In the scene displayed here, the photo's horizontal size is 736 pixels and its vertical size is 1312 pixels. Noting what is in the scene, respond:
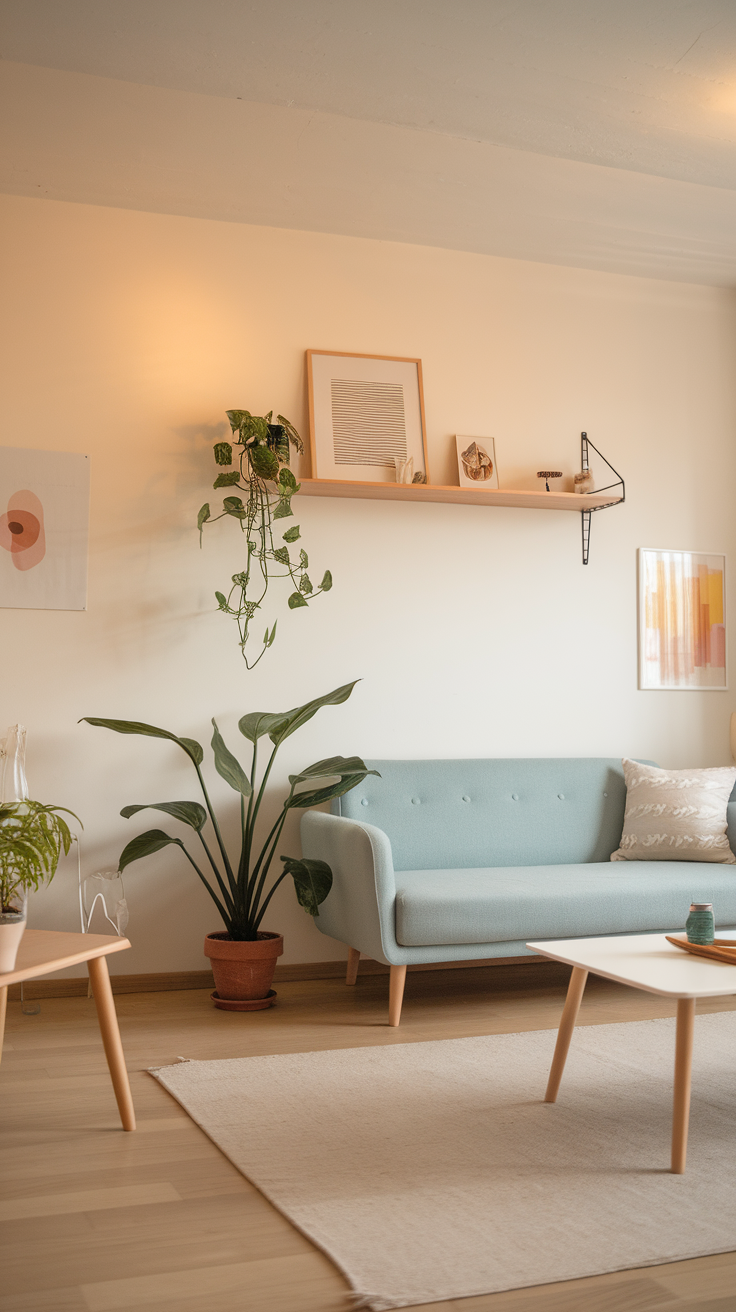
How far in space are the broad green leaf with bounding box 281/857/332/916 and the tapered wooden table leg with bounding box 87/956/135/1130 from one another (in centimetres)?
121

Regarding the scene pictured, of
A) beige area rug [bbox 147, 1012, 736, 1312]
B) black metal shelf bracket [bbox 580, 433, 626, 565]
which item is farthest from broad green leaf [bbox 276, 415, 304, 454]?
beige area rug [bbox 147, 1012, 736, 1312]

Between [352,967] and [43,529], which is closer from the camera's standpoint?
[43,529]

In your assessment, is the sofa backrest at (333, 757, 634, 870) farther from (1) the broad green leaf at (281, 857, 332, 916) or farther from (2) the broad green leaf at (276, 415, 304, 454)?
(2) the broad green leaf at (276, 415, 304, 454)

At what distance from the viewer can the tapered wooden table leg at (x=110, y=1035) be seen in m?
2.42

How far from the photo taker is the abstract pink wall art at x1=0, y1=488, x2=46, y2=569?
12.7 ft

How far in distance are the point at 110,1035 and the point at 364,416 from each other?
272 centimetres

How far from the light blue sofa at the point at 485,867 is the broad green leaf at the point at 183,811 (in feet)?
1.44

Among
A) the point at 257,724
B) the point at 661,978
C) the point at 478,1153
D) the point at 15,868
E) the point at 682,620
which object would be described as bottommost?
the point at 478,1153

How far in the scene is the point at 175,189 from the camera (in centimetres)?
391

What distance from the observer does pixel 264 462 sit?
153 inches

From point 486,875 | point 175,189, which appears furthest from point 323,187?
point 486,875

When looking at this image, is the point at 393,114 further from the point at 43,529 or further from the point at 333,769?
the point at 333,769

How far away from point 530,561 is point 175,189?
205cm

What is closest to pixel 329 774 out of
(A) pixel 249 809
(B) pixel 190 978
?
(A) pixel 249 809
